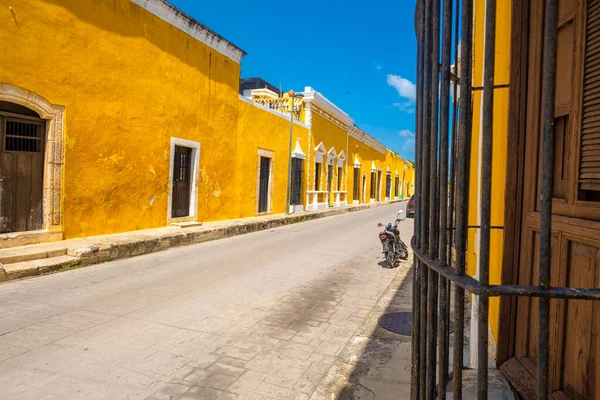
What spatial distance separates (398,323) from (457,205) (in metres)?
3.76

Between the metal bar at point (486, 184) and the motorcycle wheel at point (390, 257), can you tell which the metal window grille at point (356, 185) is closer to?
the motorcycle wheel at point (390, 257)

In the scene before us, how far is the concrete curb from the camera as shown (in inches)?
249

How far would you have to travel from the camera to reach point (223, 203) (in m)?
13.9

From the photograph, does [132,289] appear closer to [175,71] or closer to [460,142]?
[460,142]

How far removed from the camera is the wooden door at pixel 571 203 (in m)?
1.50

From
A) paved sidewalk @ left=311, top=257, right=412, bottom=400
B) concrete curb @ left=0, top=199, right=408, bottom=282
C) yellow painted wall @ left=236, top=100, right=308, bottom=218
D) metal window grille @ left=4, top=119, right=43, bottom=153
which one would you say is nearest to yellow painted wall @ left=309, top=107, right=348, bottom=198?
yellow painted wall @ left=236, top=100, right=308, bottom=218

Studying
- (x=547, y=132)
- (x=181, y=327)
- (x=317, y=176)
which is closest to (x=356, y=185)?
(x=317, y=176)

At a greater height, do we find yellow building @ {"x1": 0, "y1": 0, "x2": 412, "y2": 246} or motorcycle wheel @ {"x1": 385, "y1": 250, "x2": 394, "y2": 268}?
yellow building @ {"x1": 0, "y1": 0, "x2": 412, "y2": 246}

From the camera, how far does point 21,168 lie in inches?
297

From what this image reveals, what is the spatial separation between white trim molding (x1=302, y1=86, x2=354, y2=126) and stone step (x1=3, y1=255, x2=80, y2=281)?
16.1 m

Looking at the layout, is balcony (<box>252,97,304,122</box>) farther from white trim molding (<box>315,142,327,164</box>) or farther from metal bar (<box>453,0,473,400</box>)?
metal bar (<box>453,0,473,400</box>)

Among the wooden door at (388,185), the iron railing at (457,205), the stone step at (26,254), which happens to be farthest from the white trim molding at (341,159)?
the iron railing at (457,205)

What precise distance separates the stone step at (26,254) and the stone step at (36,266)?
0.23ft

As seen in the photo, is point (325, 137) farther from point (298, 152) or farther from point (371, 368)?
point (371, 368)
